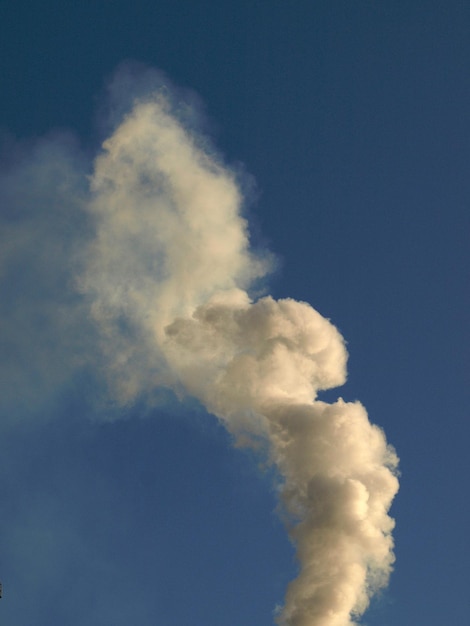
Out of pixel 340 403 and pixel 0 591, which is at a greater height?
pixel 340 403

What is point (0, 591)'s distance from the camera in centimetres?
15162

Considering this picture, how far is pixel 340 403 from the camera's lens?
15025 centimetres

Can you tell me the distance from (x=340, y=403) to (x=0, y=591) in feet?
180
